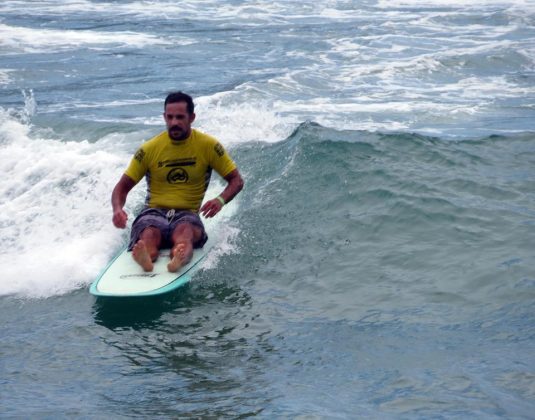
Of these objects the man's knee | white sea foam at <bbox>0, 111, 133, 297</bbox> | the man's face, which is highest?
the man's face

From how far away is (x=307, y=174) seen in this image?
977 cm

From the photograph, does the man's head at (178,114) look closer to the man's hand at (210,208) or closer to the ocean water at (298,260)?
the man's hand at (210,208)

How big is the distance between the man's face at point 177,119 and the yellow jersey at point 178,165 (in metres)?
0.13

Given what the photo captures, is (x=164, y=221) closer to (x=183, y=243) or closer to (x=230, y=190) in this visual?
(x=183, y=243)

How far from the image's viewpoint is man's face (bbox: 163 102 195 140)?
688cm

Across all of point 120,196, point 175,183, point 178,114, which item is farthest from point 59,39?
point 178,114

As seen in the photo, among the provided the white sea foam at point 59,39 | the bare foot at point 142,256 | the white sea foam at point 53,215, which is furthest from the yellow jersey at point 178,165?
the white sea foam at point 59,39

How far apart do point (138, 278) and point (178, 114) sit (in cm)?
141

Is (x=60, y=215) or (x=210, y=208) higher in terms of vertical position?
(x=210, y=208)

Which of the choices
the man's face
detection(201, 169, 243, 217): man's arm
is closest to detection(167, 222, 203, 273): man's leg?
detection(201, 169, 243, 217): man's arm

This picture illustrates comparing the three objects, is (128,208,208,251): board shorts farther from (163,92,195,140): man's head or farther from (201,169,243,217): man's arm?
(163,92,195,140): man's head

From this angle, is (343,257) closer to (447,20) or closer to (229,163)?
(229,163)

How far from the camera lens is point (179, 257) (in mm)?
6930

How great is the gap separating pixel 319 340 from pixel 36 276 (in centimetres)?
291
